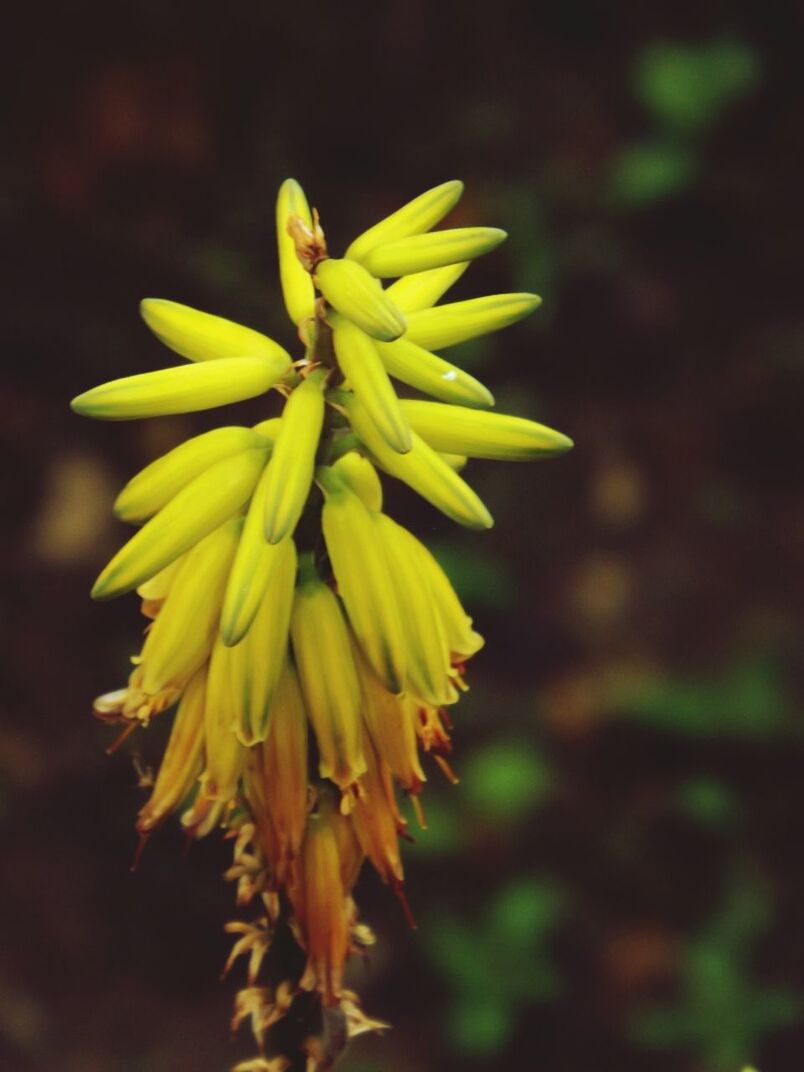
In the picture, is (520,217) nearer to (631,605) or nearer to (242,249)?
(242,249)

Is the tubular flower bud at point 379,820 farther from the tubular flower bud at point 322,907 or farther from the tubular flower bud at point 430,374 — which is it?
the tubular flower bud at point 430,374

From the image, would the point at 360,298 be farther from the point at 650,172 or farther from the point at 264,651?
the point at 650,172

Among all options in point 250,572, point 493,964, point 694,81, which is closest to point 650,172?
point 694,81

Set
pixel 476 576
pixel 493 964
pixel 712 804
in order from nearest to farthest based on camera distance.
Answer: pixel 493 964 → pixel 712 804 → pixel 476 576

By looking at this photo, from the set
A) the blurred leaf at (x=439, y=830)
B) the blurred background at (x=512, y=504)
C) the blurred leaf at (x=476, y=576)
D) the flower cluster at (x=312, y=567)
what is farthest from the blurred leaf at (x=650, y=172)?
the flower cluster at (x=312, y=567)

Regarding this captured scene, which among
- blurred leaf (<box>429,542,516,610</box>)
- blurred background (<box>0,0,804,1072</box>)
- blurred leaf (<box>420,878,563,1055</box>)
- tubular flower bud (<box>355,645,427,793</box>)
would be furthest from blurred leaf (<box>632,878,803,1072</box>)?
tubular flower bud (<box>355,645,427,793</box>)

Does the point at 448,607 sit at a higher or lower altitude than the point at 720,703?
lower

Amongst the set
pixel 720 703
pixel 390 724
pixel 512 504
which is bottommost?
pixel 390 724

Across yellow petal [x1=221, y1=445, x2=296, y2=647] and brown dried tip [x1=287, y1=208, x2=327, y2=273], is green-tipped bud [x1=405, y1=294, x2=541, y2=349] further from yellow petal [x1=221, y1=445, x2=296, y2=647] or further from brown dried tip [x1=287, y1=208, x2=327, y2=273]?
yellow petal [x1=221, y1=445, x2=296, y2=647]
